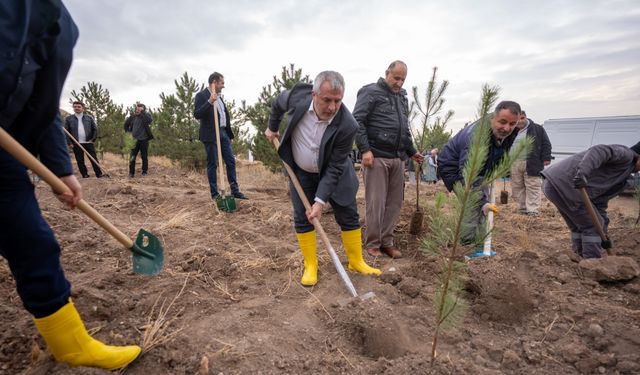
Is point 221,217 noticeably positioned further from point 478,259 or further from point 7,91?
point 7,91

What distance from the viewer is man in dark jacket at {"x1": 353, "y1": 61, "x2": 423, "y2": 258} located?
351 cm

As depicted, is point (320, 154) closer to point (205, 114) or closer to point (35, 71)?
point (35, 71)

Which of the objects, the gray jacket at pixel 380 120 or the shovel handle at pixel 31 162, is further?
the gray jacket at pixel 380 120

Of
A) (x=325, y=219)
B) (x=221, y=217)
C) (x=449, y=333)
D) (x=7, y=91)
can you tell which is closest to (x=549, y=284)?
(x=449, y=333)

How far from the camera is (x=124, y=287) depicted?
2.62 metres

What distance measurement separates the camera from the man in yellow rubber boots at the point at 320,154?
2617 mm

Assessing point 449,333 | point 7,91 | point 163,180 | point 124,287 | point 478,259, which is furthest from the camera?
point 163,180

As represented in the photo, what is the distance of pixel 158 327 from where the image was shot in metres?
1.92

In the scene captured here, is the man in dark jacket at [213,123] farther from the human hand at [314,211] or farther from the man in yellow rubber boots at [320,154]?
the human hand at [314,211]

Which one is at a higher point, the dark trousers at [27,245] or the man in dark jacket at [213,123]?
the man in dark jacket at [213,123]

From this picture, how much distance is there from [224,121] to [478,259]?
4.26m

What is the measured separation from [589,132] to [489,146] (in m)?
11.5

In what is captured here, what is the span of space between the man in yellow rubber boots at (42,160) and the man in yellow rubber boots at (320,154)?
153 cm

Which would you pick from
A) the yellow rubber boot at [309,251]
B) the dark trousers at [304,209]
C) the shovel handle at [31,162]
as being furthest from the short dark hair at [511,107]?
the shovel handle at [31,162]
